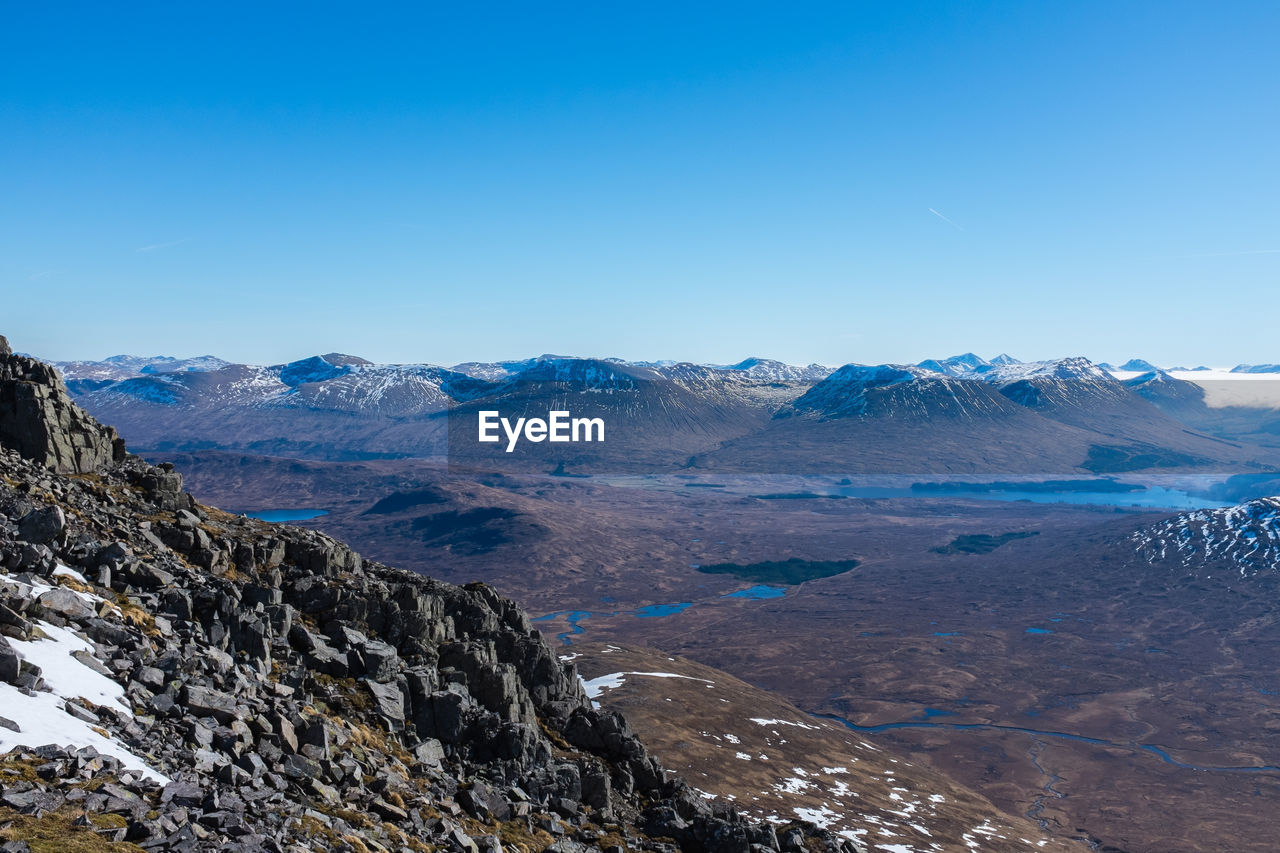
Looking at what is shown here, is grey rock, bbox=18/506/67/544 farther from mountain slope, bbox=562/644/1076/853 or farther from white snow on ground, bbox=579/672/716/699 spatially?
white snow on ground, bbox=579/672/716/699

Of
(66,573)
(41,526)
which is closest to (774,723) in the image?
(66,573)

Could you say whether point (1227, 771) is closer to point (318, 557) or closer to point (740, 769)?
point (740, 769)

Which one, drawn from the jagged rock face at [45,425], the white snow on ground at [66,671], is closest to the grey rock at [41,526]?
the white snow on ground at [66,671]

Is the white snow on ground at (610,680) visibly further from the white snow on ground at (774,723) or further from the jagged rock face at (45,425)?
the jagged rock face at (45,425)

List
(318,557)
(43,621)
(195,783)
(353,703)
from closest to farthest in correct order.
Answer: (195,783), (43,621), (353,703), (318,557)

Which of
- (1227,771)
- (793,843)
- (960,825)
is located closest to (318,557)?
(793,843)

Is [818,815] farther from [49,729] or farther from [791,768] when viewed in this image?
[49,729]
